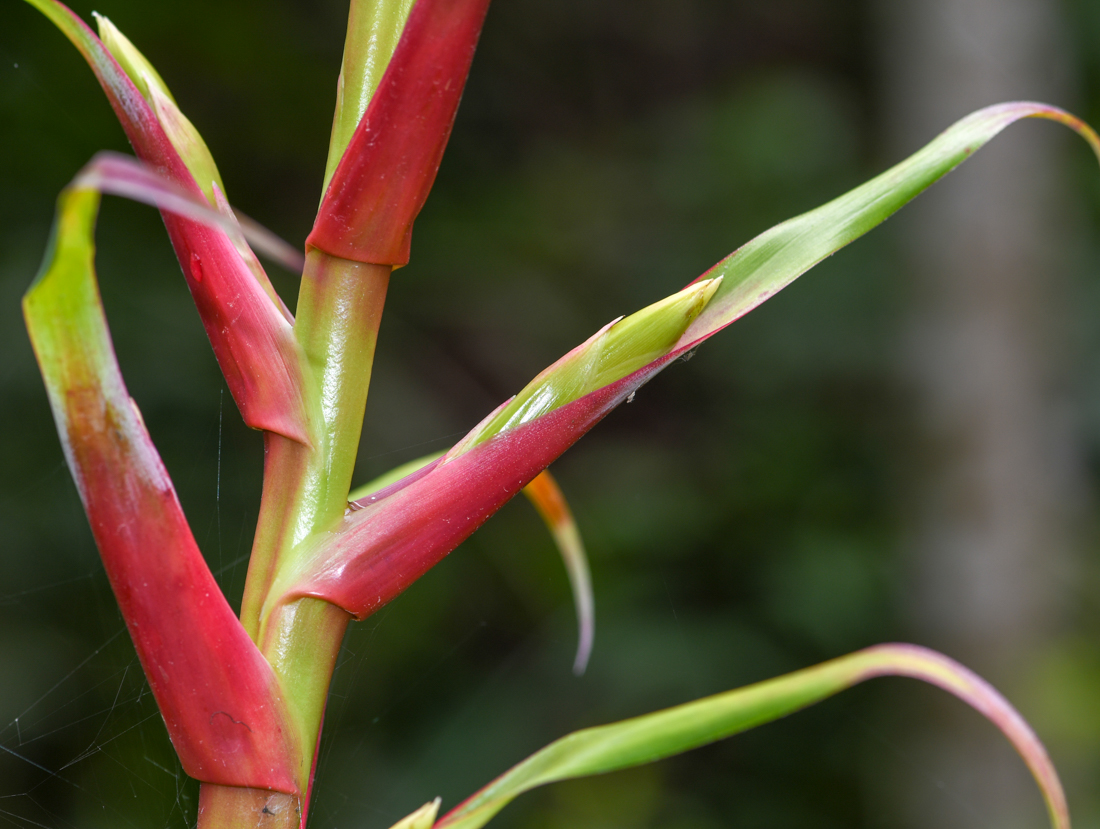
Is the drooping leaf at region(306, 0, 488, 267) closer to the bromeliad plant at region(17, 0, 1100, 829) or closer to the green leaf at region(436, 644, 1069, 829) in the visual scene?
the bromeliad plant at region(17, 0, 1100, 829)

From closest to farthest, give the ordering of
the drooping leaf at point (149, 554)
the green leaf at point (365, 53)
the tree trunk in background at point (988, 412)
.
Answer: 1. the drooping leaf at point (149, 554)
2. the green leaf at point (365, 53)
3. the tree trunk in background at point (988, 412)

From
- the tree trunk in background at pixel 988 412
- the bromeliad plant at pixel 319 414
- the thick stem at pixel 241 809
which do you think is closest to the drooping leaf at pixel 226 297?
the bromeliad plant at pixel 319 414

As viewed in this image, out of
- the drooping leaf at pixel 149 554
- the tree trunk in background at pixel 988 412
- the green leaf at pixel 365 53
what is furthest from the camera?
the tree trunk in background at pixel 988 412

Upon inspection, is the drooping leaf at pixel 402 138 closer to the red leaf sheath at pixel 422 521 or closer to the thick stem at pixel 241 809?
the red leaf sheath at pixel 422 521

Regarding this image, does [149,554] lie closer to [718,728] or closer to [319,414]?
[319,414]

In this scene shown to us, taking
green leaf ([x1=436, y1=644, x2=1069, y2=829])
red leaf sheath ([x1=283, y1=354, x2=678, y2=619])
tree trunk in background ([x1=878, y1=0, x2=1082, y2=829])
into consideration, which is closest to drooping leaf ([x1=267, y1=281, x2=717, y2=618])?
red leaf sheath ([x1=283, y1=354, x2=678, y2=619])

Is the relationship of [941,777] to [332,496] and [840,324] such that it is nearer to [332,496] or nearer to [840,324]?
[840,324]

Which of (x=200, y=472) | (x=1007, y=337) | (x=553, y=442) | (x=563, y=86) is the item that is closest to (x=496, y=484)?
(x=553, y=442)
